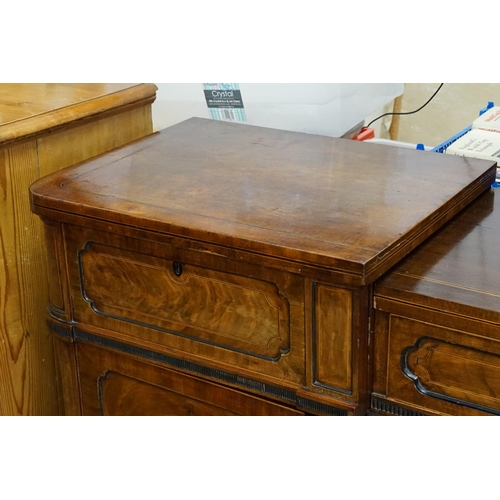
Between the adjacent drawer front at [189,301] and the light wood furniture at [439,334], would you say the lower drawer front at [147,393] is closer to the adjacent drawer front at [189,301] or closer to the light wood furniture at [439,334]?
the adjacent drawer front at [189,301]

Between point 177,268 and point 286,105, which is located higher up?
point 286,105

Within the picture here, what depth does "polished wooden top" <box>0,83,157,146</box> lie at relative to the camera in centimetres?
108

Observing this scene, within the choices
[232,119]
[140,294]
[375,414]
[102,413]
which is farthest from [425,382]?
[232,119]

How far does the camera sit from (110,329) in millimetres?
1068

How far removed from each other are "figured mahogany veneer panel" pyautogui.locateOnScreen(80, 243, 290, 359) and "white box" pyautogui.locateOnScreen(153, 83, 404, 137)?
0.56 metres

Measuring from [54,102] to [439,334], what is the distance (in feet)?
2.22

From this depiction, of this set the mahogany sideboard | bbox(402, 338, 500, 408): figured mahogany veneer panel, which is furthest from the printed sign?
bbox(402, 338, 500, 408): figured mahogany veneer panel

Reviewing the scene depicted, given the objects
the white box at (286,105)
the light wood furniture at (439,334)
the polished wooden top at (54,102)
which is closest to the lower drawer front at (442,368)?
the light wood furniture at (439,334)

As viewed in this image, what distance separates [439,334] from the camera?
83 centimetres

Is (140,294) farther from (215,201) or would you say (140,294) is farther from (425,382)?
(425,382)

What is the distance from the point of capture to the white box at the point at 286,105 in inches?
57.6

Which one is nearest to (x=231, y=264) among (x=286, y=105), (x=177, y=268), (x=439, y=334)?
(x=177, y=268)

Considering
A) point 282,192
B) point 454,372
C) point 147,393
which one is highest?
point 282,192

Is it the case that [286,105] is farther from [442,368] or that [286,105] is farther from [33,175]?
[442,368]
